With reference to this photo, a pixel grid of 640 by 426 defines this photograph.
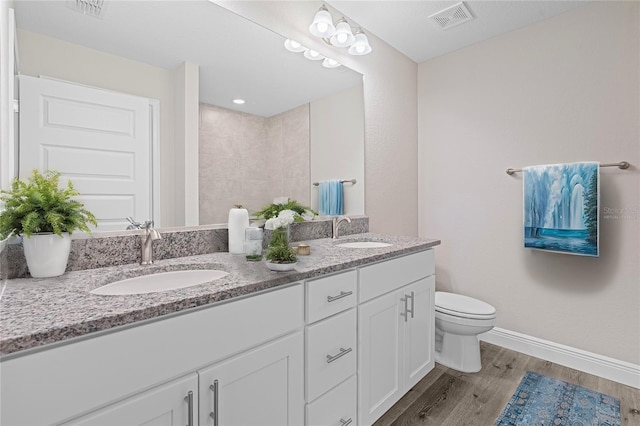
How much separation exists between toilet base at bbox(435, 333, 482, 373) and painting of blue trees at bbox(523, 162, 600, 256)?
772 millimetres

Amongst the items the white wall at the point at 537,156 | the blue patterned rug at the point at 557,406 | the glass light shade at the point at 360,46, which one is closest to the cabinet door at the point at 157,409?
the blue patterned rug at the point at 557,406

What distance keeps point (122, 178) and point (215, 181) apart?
1.31 feet

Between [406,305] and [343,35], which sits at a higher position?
[343,35]

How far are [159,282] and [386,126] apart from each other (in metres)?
1.98

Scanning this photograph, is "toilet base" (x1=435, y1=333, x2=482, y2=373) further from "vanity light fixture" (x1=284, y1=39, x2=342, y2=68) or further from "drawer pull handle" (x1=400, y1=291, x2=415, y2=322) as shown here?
"vanity light fixture" (x1=284, y1=39, x2=342, y2=68)

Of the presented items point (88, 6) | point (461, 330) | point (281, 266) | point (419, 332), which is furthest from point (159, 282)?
point (461, 330)

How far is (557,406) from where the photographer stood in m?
1.71

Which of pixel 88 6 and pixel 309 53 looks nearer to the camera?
pixel 88 6

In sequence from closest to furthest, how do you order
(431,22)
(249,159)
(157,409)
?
1. (157,409)
2. (249,159)
3. (431,22)

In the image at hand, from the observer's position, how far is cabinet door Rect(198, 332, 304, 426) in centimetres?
89

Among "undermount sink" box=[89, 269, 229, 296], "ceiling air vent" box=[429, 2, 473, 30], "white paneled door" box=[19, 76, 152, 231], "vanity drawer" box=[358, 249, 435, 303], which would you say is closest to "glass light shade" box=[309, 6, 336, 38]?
"ceiling air vent" box=[429, 2, 473, 30]

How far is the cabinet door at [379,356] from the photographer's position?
56.4 inches

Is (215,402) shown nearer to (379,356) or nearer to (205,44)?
(379,356)

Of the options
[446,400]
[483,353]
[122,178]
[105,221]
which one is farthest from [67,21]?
[483,353]
